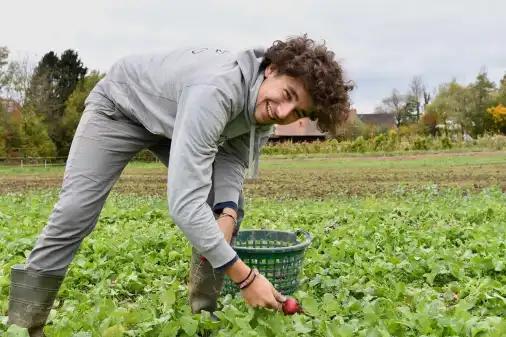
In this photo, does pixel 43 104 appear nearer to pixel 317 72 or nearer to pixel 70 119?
pixel 70 119

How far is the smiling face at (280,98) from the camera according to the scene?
2221 millimetres

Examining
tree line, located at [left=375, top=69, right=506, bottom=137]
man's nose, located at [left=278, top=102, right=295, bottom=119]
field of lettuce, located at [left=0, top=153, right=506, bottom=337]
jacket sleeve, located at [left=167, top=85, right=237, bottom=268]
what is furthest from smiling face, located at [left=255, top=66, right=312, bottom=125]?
tree line, located at [left=375, top=69, right=506, bottom=137]

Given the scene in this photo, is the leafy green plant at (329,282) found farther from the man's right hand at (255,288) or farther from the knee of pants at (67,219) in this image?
the knee of pants at (67,219)

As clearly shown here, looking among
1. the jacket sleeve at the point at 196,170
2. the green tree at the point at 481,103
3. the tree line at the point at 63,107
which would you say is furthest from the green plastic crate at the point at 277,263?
the green tree at the point at 481,103

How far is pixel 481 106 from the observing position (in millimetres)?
43750

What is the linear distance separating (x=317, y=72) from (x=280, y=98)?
Answer: 0.17m

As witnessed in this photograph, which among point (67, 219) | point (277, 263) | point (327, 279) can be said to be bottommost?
point (327, 279)

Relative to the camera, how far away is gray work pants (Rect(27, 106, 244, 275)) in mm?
2469

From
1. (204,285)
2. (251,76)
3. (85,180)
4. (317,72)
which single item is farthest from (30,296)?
(317,72)

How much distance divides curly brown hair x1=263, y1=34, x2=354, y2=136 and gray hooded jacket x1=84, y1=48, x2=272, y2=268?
0.34 ft

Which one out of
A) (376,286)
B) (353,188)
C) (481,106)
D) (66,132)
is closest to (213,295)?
(376,286)

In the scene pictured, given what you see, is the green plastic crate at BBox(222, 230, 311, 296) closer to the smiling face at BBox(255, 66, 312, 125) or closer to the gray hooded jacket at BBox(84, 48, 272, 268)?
the gray hooded jacket at BBox(84, 48, 272, 268)

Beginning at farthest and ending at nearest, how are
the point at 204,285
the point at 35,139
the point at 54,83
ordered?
the point at 54,83
the point at 35,139
the point at 204,285

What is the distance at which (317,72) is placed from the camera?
222 cm
